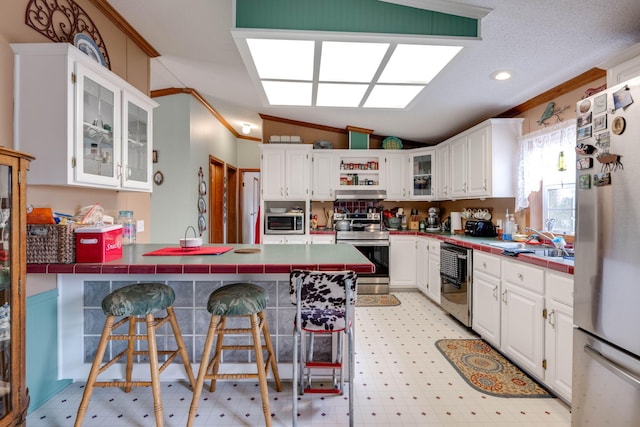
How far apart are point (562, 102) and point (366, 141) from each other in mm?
2496

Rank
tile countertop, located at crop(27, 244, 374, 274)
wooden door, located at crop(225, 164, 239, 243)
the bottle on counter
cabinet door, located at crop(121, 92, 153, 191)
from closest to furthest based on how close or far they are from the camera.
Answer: tile countertop, located at crop(27, 244, 374, 274), cabinet door, located at crop(121, 92, 153, 191), the bottle on counter, wooden door, located at crop(225, 164, 239, 243)

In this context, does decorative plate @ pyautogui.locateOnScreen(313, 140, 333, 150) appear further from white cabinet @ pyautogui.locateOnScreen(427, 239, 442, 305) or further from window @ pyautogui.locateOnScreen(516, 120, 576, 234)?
window @ pyautogui.locateOnScreen(516, 120, 576, 234)

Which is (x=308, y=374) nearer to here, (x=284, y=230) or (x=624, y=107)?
(x=624, y=107)

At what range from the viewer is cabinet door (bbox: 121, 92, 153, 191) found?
2.17 meters

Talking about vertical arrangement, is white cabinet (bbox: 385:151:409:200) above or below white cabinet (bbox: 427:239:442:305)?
above

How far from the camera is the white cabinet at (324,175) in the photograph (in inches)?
182

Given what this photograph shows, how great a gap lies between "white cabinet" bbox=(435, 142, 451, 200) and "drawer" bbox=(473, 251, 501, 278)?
148 centimetres

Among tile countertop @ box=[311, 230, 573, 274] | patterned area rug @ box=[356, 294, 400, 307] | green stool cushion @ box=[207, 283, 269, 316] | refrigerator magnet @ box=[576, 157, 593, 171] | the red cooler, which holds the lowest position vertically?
patterned area rug @ box=[356, 294, 400, 307]

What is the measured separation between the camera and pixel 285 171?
177 inches

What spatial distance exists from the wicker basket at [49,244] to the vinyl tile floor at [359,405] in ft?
3.01

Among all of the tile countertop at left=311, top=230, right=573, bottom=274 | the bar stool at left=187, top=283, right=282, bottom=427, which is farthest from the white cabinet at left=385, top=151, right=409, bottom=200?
the bar stool at left=187, top=283, right=282, bottom=427

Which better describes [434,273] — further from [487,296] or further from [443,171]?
[443,171]

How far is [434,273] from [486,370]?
5.03ft

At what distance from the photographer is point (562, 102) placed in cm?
268
